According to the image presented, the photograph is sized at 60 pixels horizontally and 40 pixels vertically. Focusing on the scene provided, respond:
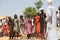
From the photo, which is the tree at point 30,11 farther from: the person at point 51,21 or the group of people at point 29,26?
the person at point 51,21

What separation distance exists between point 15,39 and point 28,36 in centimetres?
95

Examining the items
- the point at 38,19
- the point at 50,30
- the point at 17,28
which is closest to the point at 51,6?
the point at 50,30

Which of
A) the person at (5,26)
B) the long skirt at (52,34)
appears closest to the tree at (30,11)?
the person at (5,26)

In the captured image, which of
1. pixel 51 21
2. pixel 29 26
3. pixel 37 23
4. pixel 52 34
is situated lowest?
pixel 52 34

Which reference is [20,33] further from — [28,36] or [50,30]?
[50,30]

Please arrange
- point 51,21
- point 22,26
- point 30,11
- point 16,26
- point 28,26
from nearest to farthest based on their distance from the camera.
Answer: point 51,21, point 16,26, point 28,26, point 22,26, point 30,11

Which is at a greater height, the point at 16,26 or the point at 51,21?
the point at 51,21

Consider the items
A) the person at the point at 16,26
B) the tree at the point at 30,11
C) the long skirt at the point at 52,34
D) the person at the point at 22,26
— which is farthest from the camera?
the tree at the point at 30,11

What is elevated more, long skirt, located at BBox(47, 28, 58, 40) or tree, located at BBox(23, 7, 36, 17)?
tree, located at BBox(23, 7, 36, 17)

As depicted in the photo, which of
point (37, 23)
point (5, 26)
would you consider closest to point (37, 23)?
point (37, 23)

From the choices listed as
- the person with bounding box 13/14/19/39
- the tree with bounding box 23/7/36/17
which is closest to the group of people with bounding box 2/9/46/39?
the person with bounding box 13/14/19/39

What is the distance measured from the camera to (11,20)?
20.0m

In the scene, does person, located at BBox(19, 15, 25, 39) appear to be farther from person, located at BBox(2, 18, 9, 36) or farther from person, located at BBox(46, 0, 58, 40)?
person, located at BBox(46, 0, 58, 40)

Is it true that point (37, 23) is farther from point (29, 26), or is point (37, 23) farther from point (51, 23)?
point (51, 23)
